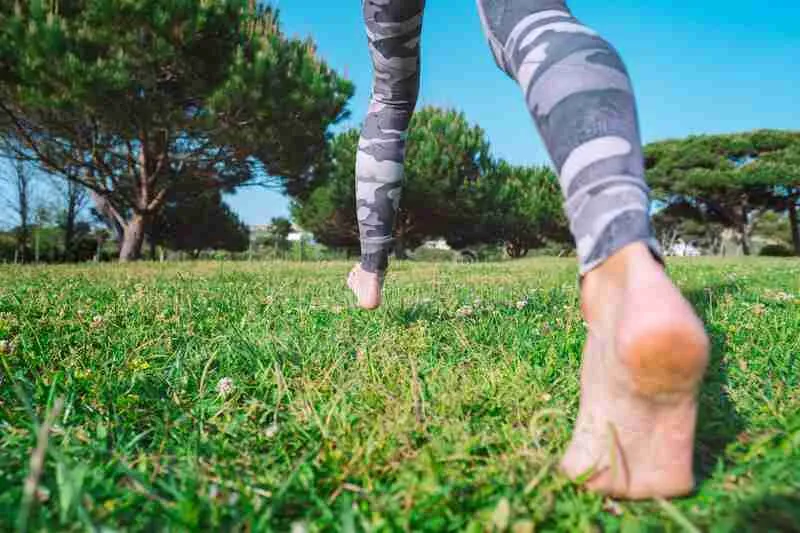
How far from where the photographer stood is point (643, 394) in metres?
0.54

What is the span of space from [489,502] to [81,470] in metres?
0.38

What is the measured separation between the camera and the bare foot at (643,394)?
513mm

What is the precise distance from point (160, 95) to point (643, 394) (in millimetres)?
12296

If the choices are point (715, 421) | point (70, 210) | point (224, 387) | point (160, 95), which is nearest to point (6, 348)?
point (224, 387)

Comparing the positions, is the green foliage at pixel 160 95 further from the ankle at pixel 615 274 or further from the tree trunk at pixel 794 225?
the tree trunk at pixel 794 225

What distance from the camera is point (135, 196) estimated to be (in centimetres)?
1452

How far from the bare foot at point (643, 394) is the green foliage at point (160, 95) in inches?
441

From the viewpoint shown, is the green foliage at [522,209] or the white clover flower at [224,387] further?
the green foliage at [522,209]

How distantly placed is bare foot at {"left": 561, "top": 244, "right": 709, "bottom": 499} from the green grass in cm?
3

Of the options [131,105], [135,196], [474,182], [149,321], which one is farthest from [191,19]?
[474,182]

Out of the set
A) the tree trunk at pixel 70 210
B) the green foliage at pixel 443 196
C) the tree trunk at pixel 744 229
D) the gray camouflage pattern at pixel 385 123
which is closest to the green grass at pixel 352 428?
the gray camouflage pattern at pixel 385 123

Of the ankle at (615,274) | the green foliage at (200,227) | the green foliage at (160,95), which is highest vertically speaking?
the green foliage at (160,95)

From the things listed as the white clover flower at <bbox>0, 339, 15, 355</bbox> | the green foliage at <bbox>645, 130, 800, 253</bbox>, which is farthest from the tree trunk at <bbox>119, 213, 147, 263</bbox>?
the green foliage at <bbox>645, 130, 800, 253</bbox>

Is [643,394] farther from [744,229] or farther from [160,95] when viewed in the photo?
[744,229]
